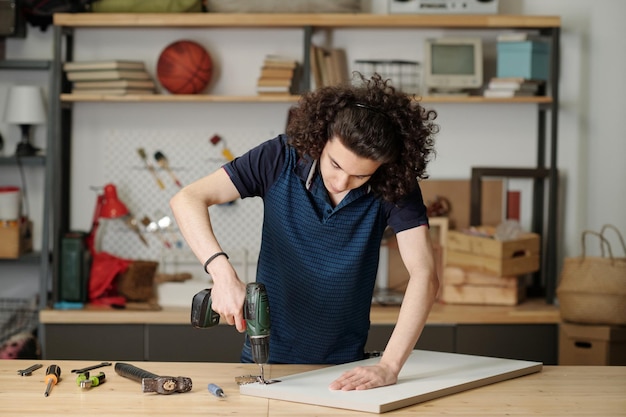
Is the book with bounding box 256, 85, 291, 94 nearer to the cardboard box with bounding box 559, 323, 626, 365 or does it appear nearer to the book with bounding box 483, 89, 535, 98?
the book with bounding box 483, 89, 535, 98

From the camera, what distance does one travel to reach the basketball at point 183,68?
440cm

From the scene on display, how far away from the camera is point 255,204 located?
4.70 meters

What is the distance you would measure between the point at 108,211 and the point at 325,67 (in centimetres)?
127

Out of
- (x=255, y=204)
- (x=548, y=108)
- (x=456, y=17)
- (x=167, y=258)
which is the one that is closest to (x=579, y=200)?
(x=548, y=108)

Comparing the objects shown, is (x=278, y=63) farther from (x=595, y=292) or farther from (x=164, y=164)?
(x=595, y=292)

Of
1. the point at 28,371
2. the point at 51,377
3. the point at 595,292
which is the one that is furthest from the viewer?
the point at 595,292

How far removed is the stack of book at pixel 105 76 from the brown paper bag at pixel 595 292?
220cm

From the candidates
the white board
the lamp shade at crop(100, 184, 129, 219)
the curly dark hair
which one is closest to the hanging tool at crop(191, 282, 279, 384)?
the white board

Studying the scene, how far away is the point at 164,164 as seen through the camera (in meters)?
4.67

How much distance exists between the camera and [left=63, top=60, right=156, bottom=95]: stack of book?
4324 millimetres

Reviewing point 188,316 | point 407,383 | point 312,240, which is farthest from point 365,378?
point 188,316

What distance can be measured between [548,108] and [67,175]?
2.43 meters

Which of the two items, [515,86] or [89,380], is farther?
[515,86]

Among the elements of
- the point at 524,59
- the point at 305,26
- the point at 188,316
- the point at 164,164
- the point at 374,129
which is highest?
the point at 305,26
